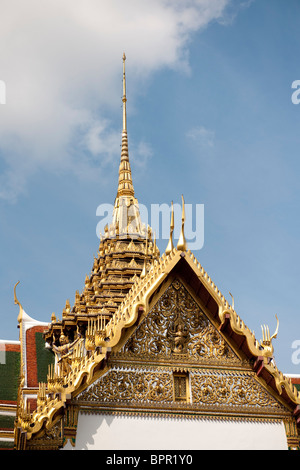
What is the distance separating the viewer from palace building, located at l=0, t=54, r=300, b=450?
48.2 ft

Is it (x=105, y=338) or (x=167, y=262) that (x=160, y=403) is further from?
(x=167, y=262)

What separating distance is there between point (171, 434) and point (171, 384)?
0.85 meters

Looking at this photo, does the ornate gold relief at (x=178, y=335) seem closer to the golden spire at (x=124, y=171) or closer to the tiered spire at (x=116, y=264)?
the tiered spire at (x=116, y=264)

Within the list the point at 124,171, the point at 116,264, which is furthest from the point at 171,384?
the point at 124,171

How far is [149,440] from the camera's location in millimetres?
14867

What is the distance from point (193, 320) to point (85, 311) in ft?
19.5

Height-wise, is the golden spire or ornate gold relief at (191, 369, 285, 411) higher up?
the golden spire

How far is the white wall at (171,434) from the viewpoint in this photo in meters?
14.7

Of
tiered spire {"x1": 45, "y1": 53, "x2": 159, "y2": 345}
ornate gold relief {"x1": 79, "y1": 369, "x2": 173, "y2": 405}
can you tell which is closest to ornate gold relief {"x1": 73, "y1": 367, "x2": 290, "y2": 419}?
ornate gold relief {"x1": 79, "y1": 369, "x2": 173, "y2": 405}

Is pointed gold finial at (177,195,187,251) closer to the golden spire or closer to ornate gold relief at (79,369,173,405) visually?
ornate gold relief at (79,369,173,405)

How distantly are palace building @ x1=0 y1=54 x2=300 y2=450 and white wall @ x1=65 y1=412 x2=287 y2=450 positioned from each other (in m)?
0.02

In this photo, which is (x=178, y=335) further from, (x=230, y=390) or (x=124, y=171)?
(x=124, y=171)

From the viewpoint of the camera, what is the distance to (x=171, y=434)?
15.0 metres

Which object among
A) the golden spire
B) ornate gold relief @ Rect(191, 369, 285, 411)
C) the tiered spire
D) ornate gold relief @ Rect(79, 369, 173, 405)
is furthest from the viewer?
the golden spire
